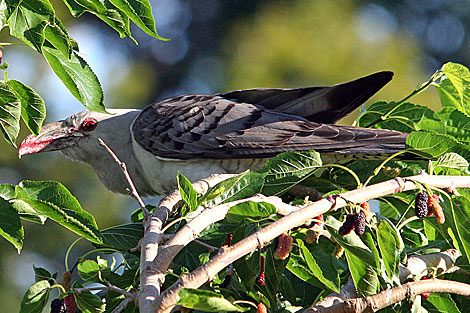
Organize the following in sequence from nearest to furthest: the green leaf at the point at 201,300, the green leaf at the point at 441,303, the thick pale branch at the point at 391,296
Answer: the green leaf at the point at 201,300 < the thick pale branch at the point at 391,296 < the green leaf at the point at 441,303

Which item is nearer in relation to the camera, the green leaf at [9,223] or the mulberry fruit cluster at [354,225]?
the green leaf at [9,223]

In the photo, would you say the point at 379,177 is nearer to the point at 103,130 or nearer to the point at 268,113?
the point at 268,113

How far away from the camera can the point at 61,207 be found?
5.16ft

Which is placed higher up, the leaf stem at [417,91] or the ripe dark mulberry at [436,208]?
the leaf stem at [417,91]

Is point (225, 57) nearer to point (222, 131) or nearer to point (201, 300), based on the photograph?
point (222, 131)

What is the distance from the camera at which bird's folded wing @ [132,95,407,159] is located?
3.34 meters

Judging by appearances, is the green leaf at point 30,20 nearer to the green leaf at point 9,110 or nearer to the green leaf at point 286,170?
the green leaf at point 9,110

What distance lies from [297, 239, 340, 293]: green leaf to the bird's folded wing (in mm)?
1387

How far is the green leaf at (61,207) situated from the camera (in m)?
1.56

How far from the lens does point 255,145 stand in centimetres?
343

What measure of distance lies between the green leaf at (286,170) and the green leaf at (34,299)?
0.69 meters

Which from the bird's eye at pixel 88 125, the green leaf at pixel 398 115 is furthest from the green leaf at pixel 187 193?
the bird's eye at pixel 88 125

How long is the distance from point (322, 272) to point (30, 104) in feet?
2.90

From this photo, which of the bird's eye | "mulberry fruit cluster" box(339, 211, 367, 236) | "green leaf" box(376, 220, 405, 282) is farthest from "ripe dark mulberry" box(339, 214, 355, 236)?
the bird's eye
